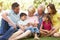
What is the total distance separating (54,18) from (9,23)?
577 millimetres

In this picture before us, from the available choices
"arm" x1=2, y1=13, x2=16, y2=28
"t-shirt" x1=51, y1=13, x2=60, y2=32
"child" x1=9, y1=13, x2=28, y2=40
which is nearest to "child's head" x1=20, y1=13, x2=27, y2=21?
"child" x1=9, y1=13, x2=28, y2=40

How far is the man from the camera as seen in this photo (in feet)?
7.68

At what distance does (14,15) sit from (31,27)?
0.26 m

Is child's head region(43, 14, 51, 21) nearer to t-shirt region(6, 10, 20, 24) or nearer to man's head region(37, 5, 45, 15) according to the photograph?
man's head region(37, 5, 45, 15)

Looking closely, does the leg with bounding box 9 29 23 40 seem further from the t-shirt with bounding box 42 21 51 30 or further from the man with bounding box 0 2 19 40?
the t-shirt with bounding box 42 21 51 30

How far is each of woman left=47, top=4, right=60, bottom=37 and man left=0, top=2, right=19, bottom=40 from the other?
0.43 metres

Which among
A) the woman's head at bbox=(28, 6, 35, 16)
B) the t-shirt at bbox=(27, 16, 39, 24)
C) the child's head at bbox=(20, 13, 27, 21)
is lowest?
the t-shirt at bbox=(27, 16, 39, 24)

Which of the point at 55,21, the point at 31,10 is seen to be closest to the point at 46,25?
the point at 55,21

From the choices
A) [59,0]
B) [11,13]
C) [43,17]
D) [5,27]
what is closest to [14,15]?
[11,13]

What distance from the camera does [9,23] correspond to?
2.34m

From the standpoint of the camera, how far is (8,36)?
2352 millimetres

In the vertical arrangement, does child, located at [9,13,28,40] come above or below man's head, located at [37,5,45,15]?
below

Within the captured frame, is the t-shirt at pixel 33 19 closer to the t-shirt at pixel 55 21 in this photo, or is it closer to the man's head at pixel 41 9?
the man's head at pixel 41 9

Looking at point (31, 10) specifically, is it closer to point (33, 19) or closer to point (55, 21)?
point (33, 19)
